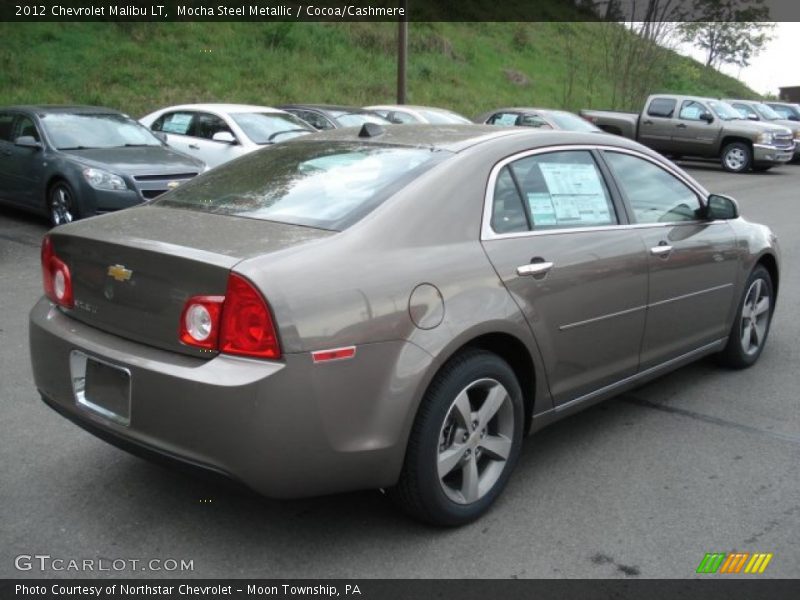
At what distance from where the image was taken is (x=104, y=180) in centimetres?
908

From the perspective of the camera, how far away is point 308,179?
367 cm

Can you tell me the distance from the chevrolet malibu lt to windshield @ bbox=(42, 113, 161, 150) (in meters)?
6.58

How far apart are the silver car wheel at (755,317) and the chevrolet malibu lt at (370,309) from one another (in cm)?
112

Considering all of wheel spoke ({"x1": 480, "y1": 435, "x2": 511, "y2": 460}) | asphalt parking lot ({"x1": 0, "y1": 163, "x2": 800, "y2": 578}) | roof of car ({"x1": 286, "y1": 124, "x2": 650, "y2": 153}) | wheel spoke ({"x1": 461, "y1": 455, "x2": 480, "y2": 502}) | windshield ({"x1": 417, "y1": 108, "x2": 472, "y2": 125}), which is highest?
roof of car ({"x1": 286, "y1": 124, "x2": 650, "y2": 153})

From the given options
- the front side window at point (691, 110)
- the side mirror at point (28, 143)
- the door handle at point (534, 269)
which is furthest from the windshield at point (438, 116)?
the door handle at point (534, 269)

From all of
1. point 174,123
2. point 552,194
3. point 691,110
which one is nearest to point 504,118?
point 691,110

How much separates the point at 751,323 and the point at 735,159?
17.9m

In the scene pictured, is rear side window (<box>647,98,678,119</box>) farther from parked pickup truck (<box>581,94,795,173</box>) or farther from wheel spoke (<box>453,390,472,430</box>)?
wheel spoke (<box>453,390,472,430</box>)

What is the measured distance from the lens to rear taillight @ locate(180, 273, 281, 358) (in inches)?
108

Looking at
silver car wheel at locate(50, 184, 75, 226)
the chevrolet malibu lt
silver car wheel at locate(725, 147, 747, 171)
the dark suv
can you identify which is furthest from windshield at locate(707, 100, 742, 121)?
the chevrolet malibu lt

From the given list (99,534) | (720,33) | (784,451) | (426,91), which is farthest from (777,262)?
(720,33)

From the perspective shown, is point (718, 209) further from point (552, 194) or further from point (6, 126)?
point (6, 126)

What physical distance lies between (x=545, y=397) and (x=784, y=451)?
1396mm

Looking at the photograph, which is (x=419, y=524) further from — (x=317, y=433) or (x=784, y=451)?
(x=784, y=451)
